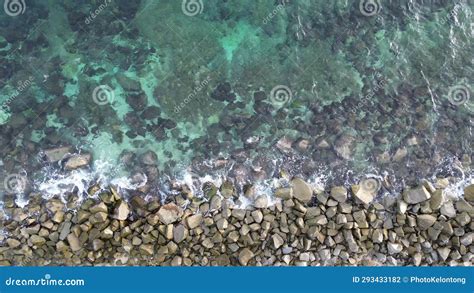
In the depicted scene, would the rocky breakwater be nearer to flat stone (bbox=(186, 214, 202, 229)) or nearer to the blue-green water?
flat stone (bbox=(186, 214, 202, 229))

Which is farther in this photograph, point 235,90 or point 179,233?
point 235,90

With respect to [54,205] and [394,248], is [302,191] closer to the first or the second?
[394,248]

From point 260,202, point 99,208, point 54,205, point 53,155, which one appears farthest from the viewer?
point 53,155

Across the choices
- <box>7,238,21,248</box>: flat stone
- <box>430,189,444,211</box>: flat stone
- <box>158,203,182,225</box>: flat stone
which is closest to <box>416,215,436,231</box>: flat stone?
<box>430,189,444,211</box>: flat stone

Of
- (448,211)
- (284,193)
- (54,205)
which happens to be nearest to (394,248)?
(448,211)

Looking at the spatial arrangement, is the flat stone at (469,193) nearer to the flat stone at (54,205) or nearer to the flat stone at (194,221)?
the flat stone at (194,221)

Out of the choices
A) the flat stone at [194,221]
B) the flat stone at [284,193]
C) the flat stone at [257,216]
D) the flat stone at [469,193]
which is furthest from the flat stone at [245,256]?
the flat stone at [469,193]

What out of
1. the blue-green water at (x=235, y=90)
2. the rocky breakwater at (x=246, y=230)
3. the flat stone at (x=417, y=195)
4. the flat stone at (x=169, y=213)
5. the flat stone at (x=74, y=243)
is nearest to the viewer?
the flat stone at (x=74, y=243)
